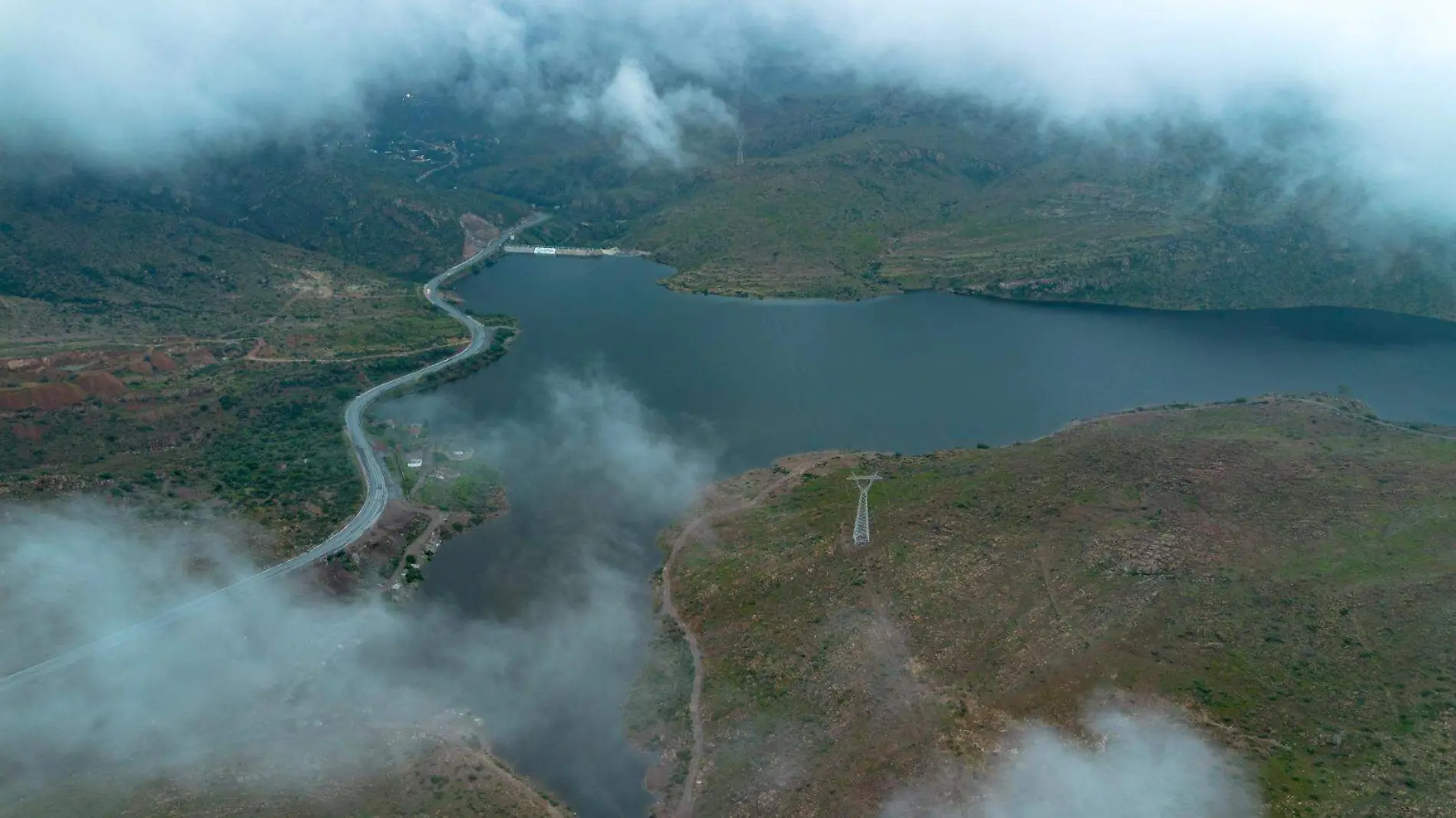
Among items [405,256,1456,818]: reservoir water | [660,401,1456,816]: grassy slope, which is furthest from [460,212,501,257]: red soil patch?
[660,401,1456,816]: grassy slope

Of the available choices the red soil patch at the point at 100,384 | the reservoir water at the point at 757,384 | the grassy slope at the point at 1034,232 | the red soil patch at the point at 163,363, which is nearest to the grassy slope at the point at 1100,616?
the reservoir water at the point at 757,384

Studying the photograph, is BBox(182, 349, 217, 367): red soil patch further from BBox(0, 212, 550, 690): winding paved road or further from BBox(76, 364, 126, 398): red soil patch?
BBox(0, 212, 550, 690): winding paved road

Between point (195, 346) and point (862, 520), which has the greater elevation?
point (195, 346)

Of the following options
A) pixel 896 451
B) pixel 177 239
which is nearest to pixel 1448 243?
pixel 896 451

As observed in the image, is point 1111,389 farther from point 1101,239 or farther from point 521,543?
point 521,543

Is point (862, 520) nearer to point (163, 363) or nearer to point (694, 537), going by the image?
point (694, 537)

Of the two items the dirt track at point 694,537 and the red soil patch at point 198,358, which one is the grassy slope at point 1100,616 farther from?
the red soil patch at point 198,358

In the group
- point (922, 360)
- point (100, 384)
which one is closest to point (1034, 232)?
point (922, 360)
